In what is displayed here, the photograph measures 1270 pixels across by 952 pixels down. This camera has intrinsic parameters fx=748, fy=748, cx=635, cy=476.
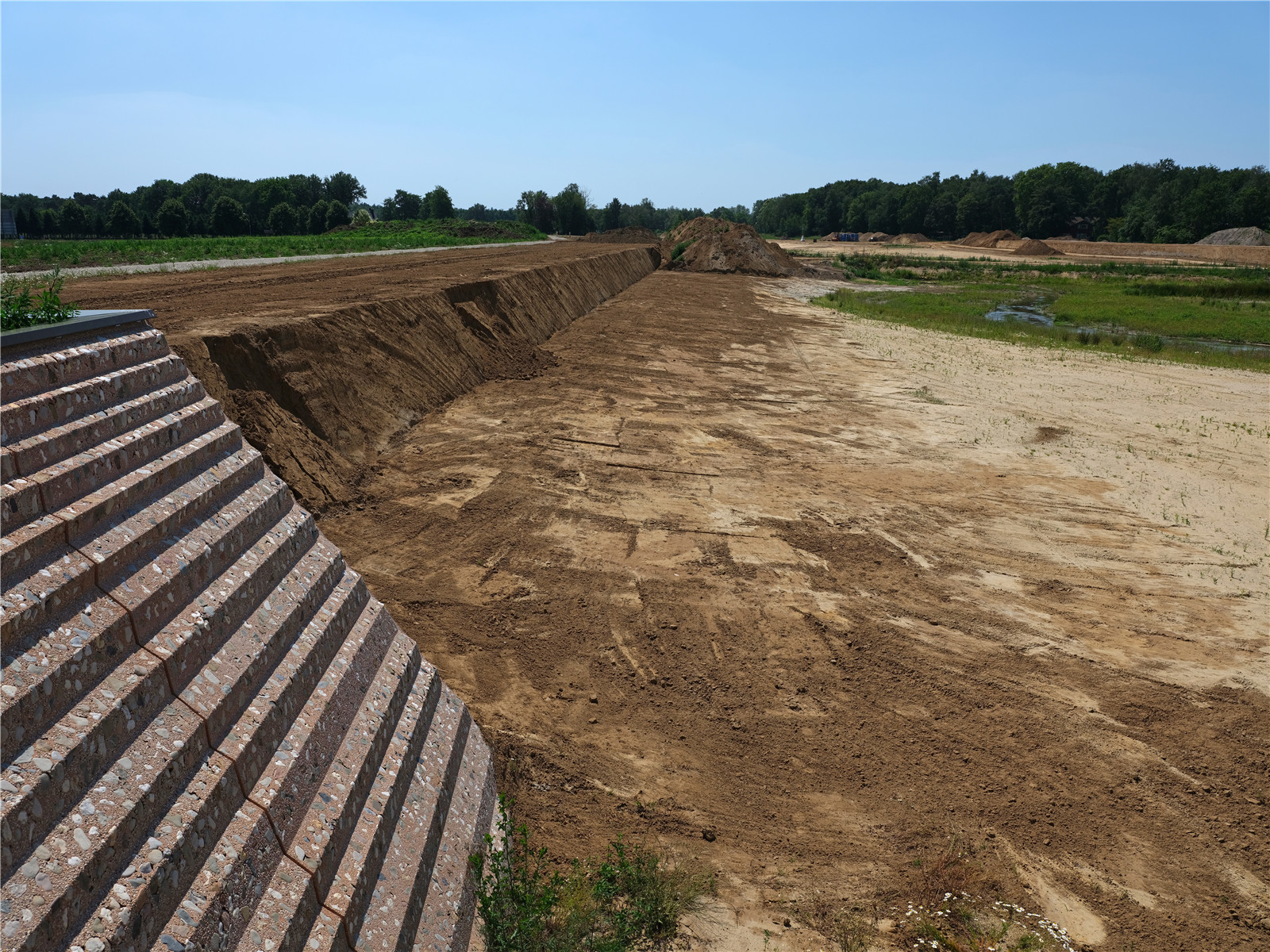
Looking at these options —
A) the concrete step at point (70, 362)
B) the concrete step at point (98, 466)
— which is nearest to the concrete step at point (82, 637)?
the concrete step at point (98, 466)

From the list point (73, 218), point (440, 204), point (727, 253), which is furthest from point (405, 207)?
point (727, 253)

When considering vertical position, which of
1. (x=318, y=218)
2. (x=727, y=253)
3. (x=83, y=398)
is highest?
(x=318, y=218)

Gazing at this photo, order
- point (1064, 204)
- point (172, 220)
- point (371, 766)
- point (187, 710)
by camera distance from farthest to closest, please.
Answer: point (1064, 204)
point (172, 220)
point (371, 766)
point (187, 710)

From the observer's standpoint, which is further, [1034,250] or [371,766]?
[1034,250]

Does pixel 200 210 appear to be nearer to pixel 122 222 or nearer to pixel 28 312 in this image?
pixel 122 222

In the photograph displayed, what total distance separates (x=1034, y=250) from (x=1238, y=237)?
60.5 ft

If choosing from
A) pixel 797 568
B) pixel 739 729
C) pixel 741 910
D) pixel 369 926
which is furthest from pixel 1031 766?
pixel 369 926

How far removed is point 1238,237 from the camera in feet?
251

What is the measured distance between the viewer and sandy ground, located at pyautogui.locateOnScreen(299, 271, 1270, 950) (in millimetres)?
5180

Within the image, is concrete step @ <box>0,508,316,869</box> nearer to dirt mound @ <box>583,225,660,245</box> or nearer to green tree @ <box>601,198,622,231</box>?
dirt mound @ <box>583,225,660,245</box>

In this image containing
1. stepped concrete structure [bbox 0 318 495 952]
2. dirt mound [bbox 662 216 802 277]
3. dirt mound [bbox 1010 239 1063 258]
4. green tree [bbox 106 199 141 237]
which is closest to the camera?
stepped concrete structure [bbox 0 318 495 952]

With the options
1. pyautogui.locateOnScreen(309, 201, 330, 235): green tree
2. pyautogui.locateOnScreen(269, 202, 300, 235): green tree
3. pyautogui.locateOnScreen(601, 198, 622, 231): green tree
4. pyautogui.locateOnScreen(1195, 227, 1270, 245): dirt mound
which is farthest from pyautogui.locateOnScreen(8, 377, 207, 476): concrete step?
pyautogui.locateOnScreen(601, 198, 622, 231): green tree

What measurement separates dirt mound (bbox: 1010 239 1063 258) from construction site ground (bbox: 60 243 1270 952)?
76.9 m

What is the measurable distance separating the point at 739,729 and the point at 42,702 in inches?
192
